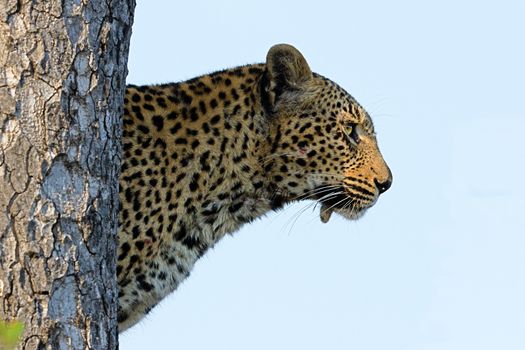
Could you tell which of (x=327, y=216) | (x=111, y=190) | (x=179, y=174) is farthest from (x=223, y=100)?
(x=111, y=190)

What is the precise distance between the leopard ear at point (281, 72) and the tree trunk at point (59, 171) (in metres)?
3.43

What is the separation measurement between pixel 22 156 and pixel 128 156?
10.5 ft

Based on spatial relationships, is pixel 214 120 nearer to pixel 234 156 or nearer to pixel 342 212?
pixel 234 156

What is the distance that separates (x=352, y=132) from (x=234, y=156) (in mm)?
917

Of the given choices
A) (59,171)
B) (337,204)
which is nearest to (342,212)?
(337,204)

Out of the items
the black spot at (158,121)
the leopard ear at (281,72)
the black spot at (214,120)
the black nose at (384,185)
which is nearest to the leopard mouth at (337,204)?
the black nose at (384,185)

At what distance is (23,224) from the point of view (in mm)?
4422

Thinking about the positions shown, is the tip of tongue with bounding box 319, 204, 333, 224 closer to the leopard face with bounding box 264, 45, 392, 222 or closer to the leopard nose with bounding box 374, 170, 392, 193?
the leopard face with bounding box 264, 45, 392, 222

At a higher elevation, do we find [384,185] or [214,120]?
[214,120]

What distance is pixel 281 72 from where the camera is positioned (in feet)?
27.2

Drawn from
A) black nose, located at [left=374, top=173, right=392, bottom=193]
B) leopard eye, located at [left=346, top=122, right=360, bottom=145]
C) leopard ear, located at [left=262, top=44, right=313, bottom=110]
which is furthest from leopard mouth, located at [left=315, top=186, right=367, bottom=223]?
leopard ear, located at [left=262, top=44, right=313, bottom=110]

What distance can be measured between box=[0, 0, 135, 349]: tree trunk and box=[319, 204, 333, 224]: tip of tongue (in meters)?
3.84

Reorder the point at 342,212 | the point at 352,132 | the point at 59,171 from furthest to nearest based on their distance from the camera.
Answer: the point at 342,212 → the point at 352,132 → the point at 59,171

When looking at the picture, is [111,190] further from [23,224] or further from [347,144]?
[347,144]
